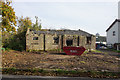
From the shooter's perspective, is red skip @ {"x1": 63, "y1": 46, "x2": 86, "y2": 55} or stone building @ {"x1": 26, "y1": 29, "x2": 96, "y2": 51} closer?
red skip @ {"x1": 63, "y1": 46, "x2": 86, "y2": 55}

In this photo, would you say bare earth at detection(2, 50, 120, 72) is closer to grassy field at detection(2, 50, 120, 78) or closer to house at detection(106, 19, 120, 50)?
grassy field at detection(2, 50, 120, 78)

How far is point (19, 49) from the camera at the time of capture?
17141mm

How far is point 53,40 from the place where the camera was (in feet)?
62.1

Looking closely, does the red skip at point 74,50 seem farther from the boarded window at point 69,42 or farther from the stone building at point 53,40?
the boarded window at point 69,42

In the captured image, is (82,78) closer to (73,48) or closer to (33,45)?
(73,48)

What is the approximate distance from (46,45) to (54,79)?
14.4m

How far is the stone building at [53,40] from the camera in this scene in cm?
1766

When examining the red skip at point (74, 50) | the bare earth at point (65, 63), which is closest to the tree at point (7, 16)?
the bare earth at point (65, 63)

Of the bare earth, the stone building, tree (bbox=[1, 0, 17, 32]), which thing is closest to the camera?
the bare earth

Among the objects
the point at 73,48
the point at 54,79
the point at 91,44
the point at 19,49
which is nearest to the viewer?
the point at 54,79

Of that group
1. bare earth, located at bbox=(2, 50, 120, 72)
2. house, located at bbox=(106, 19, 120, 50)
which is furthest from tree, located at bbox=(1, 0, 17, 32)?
house, located at bbox=(106, 19, 120, 50)

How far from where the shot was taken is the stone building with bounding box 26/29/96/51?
17656 millimetres

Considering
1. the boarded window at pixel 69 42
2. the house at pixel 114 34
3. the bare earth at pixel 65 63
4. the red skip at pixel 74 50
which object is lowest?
the bare earth at pixel 65 63

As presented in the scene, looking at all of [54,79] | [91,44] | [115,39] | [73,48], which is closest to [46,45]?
[73,48]
